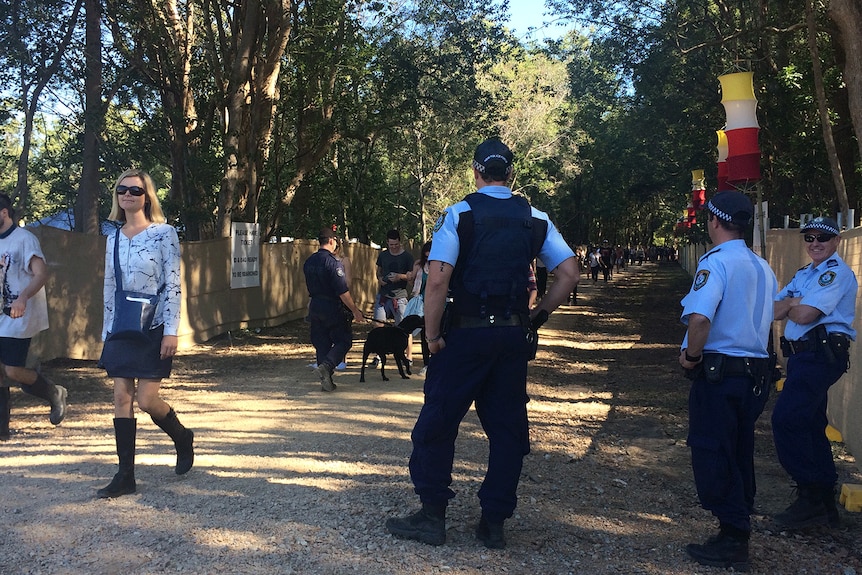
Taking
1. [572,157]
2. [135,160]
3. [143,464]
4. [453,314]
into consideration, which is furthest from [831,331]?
[572,157]

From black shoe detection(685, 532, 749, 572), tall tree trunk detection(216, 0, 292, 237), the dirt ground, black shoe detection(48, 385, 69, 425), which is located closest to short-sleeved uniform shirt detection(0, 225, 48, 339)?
black shoe detection(48, 385, 69, 425)

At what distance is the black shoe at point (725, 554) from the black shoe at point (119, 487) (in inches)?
129

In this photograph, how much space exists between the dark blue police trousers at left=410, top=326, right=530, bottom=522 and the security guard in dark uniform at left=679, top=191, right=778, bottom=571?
34.2 inches

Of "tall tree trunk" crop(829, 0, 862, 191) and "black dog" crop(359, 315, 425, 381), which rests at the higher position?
"tall tree trunk" crop(829, 0, 862, 191)

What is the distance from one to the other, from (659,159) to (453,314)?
29.0 meters

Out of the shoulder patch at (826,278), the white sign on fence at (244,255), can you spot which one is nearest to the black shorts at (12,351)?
the shoulder patch at (826,278)

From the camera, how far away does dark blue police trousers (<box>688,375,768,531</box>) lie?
4.44 metres

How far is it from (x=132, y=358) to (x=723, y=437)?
11.0 feet

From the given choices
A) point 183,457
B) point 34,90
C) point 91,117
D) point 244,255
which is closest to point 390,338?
point 183,457

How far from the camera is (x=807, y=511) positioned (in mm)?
5215

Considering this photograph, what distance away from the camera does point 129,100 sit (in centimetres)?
1861

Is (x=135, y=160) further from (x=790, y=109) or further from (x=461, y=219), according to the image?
(x=461, y=219)

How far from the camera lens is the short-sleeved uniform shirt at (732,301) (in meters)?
4.44

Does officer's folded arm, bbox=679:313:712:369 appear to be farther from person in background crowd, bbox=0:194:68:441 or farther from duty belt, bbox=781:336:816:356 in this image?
person in background crowd, bbox=0:194:68:441
